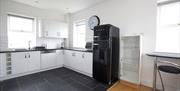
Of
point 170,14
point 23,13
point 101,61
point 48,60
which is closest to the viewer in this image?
point 170,14

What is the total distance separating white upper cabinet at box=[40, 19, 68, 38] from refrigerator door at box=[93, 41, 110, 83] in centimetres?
215

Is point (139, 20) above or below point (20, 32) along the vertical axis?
above

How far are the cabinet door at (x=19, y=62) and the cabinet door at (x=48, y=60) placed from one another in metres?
0.54

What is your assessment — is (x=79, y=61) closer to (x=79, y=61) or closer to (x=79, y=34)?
(x=79, y=61)

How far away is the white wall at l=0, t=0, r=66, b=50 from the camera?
9.71 feet

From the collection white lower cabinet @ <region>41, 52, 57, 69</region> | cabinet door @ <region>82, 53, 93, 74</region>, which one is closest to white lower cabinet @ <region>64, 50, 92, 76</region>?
cabinet door @ <region>82, 53, 93, 74</region>

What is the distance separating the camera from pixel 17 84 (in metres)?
2.38

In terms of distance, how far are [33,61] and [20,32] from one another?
1.25 metres

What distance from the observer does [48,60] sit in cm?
356

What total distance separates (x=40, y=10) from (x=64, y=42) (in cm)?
172

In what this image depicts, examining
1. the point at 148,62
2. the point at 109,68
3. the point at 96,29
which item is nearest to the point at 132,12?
the point at 96,29

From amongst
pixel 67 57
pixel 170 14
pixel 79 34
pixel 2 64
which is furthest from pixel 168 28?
pixel 2 64

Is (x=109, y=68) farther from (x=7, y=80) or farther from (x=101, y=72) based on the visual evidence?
(x=7, y=80)

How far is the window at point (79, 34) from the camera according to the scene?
4061 mm
